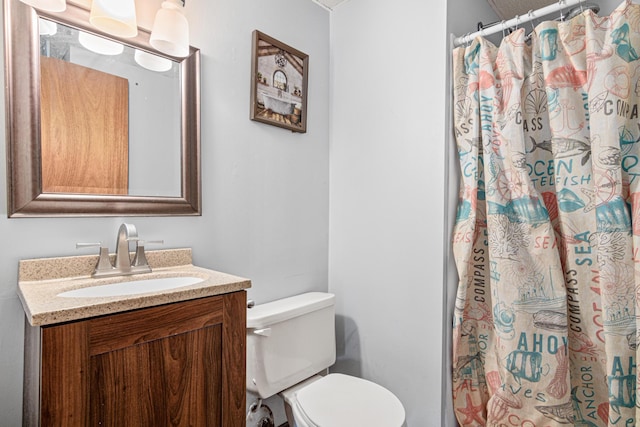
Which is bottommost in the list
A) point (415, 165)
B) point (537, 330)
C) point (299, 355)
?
point (299, 355)

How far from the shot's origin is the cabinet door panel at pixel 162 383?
821 mm

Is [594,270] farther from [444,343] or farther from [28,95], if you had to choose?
[28,95]

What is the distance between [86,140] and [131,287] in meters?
0.53

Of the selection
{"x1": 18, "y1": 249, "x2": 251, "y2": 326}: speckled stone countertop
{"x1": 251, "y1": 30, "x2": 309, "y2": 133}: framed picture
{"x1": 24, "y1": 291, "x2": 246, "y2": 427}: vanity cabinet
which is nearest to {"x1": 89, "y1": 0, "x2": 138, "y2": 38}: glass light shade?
{"x1": 251, "y1": 30, "x2": 309, "y2": 133}: framed picture

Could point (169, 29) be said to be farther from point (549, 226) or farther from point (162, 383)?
point (549, 226)

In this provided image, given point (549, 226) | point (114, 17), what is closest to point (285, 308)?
point (549, 226)

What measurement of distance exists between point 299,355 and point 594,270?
122 cm

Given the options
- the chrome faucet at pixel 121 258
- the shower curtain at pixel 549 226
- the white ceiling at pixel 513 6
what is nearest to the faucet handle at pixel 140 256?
the chrome faucet at pixel 121 258

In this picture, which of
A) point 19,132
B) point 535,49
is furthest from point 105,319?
point 535,49

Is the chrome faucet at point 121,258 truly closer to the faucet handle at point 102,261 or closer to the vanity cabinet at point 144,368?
the faucet handle at point 102,261

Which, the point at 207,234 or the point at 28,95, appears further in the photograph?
the point at 207,234

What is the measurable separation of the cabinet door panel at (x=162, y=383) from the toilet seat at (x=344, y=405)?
16.9 inches

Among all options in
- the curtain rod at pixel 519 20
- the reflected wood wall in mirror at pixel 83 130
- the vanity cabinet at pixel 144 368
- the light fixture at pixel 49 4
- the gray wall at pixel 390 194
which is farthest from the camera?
the gray wall at pixel 390 194

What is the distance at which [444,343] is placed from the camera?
154cm
